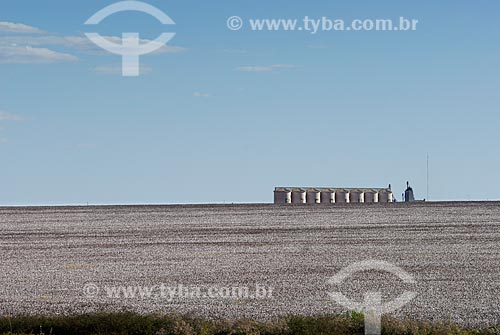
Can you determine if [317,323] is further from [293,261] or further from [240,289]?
[293,261]

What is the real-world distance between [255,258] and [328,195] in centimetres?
2961

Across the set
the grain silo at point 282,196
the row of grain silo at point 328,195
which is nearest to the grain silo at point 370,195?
the row of grain silo at point 328,195

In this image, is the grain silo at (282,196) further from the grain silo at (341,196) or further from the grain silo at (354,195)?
the grain silo at (354,195)

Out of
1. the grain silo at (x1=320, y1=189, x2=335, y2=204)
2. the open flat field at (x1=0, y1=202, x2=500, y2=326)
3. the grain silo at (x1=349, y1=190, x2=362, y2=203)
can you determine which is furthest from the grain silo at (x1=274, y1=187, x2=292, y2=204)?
the open flat field at (x1=0, y1=202, x2=500, y2=326)

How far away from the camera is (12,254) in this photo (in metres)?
25.1

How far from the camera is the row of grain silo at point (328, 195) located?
50781 mm

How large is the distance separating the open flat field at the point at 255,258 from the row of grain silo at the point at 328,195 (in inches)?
368

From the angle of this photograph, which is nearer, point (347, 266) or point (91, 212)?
point (347, 266)

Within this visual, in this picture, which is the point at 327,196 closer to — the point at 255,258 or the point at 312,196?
the point at 312,196

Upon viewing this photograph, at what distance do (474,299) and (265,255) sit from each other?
27.6ft

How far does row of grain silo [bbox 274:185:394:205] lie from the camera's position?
50.8 metres

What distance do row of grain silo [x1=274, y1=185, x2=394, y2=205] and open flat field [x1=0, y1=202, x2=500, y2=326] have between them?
9353 millimetres

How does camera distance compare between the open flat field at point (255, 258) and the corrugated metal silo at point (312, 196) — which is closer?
the open flat field at point (255, 258)

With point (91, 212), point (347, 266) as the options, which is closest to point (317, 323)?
point (347, 266)
